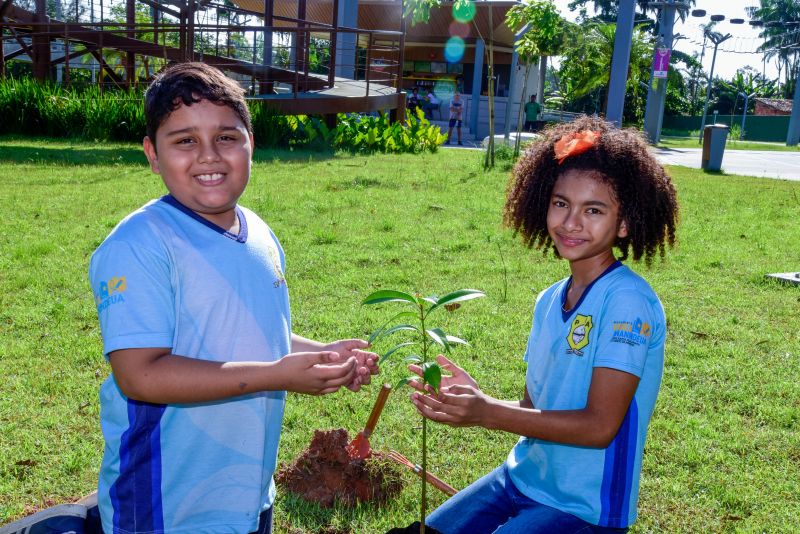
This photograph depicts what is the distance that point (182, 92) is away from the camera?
1839 millimetres

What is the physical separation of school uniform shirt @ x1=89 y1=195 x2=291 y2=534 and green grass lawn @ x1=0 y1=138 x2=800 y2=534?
38.8 inches

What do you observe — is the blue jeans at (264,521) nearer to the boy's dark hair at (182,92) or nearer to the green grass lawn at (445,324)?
the green grass lawn at (445,324)

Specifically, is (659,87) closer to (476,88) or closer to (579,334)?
(476,88)

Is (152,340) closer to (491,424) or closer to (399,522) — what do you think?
(491,424)

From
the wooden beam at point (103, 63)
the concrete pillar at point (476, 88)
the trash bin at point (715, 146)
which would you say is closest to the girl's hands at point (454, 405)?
the wooden beam at point (103, 63)

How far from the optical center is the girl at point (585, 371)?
75.4 inches

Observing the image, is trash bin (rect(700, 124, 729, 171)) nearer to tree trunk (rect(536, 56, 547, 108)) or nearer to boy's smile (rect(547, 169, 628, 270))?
boy's smile (rect(547, 169, 628, 270))

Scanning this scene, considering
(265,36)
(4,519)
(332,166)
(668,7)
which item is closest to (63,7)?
(265,36)

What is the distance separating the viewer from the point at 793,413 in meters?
3.82

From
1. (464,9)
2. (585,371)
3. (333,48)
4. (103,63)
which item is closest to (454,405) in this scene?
(585,371)

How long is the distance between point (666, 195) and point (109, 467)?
5.38ft

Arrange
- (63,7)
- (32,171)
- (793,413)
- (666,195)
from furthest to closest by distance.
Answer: (63,7)
(32,171)
(793,413)
(666,195)

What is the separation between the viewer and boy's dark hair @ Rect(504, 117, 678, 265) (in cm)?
214

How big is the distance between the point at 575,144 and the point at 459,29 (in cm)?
3492
